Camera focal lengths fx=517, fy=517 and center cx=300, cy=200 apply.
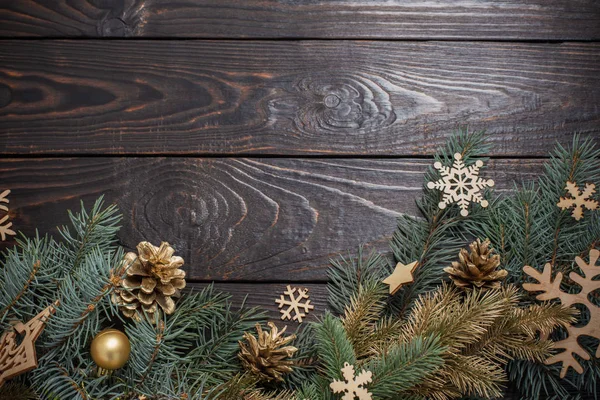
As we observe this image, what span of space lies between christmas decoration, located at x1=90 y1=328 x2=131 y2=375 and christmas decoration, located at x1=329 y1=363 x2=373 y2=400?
0.28 metres

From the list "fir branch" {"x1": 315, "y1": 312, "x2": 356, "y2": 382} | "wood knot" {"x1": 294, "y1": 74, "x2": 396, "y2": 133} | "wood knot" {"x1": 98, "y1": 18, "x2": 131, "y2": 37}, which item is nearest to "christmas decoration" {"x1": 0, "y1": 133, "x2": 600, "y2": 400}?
"fir branch" {"x1": 315, "y1": 312, "x2": 356, "y2": 382}

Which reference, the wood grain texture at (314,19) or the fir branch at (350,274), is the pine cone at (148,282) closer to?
the fir branch at (350,274)

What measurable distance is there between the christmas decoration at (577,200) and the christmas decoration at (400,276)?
0.25 meters

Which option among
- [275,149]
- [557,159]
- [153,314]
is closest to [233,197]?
[275,149]

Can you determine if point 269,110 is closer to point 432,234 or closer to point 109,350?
point 432,234

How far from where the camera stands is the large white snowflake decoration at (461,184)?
83 centimetres

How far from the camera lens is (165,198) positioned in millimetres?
872

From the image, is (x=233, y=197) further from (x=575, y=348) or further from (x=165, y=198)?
(x=575, y=348)

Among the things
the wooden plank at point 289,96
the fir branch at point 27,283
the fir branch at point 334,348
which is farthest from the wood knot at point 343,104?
the fir branch at point 27,283

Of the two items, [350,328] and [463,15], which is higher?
[463,15]

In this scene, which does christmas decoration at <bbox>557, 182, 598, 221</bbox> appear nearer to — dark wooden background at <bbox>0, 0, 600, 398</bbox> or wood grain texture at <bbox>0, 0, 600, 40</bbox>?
dark wooden background at <bbox>0, 0, 600, 398</bbox>

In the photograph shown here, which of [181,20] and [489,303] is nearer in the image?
[489,303]

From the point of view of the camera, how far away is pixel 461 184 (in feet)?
2.74

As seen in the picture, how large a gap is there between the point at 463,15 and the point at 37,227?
0.82 metres
